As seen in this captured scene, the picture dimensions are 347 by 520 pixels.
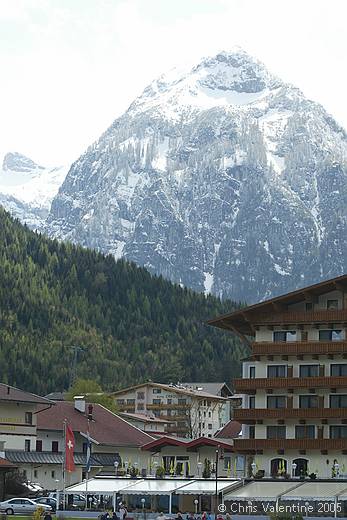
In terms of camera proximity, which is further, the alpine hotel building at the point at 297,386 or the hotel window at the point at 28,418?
the hotel window at the point at 28,418

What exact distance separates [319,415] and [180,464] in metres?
24.7

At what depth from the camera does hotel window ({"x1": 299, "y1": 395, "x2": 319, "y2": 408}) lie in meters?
118

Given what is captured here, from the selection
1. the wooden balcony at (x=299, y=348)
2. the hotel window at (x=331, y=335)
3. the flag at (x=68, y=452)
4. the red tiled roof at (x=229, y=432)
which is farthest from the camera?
the red tiled roof at (x=229, y=432)

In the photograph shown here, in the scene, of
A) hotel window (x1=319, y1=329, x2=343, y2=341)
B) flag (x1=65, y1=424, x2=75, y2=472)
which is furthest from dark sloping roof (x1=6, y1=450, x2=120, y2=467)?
hotel window (x1=319, y1=329, x2=343, y2=341)

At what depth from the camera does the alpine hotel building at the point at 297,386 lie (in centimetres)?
11588

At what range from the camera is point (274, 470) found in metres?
117

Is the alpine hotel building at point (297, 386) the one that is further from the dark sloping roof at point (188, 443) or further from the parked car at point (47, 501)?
the parked car at point (47, 501)

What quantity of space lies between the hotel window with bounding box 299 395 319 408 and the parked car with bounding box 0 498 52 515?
24.0 meters

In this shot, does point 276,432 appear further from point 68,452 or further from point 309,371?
point 68,452

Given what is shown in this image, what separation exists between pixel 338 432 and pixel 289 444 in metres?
4.30

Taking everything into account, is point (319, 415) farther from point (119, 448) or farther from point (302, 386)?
point (119, 448)

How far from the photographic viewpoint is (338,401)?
117 meters

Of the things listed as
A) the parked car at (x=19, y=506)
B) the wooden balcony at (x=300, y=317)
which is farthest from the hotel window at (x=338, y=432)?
the parked car at (x=19, y=506)

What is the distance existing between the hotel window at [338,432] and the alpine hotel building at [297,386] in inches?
3.3
